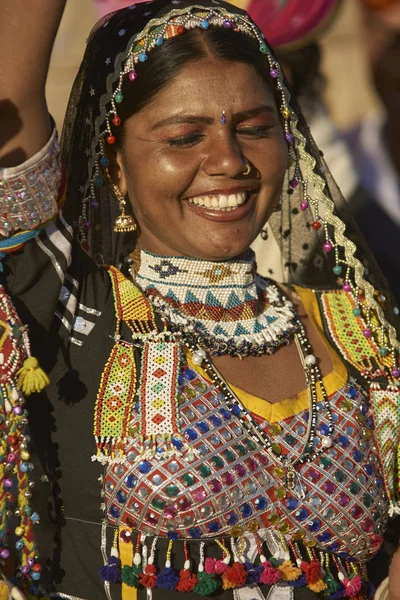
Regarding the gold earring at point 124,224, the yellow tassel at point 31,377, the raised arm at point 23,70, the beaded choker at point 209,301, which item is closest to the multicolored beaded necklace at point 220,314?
the beaded choker at point 209,301

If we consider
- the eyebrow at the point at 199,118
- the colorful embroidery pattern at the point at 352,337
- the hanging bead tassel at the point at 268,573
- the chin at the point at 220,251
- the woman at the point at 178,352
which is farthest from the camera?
the colorful embroidery pattern at the point at 352,337

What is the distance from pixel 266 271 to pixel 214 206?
84 cm

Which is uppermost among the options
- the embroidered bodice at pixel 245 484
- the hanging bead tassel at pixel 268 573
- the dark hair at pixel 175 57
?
the dark hair at pixel 175 57

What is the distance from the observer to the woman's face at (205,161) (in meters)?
2.77

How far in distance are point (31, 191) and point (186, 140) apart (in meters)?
0.54

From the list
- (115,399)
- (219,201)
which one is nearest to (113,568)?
(115,399)

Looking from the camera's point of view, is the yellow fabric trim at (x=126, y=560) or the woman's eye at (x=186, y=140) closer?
the yellow fabric trim at (x=126, y=560)

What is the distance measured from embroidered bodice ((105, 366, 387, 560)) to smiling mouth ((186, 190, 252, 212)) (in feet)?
1.40

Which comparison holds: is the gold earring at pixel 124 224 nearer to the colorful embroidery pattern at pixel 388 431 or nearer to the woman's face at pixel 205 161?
the woman's face at pixel 205 161

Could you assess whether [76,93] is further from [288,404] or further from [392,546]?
[392,546]

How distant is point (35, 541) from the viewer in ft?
8.79

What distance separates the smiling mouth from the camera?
2.84 metres

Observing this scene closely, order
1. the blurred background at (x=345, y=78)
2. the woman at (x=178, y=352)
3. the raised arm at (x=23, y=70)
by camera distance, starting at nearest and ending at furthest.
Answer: the raised arm at (x=23, y=70) → the woman at (x=178, y=352) → the blurred background at (x=345, y=78)

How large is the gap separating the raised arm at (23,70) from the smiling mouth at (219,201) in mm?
580
